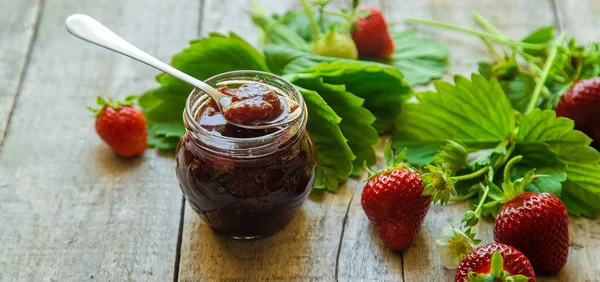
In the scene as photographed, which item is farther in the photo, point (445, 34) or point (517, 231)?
point (445, 34)

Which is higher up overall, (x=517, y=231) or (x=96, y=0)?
(x=517, y=231)

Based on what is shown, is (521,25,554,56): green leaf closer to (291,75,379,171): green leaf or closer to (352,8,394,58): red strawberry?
(352,8,394,58): red strawberry

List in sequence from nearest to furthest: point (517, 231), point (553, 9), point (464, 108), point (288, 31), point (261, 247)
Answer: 1. point (517, 231)
2. point (261, 247)
3. point (464, 108)
4. point (288, 31)
5. point (553, 9)

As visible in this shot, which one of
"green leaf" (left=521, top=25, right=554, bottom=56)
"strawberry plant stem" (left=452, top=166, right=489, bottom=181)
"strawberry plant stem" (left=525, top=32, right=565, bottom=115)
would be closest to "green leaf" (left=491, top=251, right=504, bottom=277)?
"strawberry plant stem" (left=452, top=166, right=489, bottom=181)

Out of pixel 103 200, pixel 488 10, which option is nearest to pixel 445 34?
pixel 488 10

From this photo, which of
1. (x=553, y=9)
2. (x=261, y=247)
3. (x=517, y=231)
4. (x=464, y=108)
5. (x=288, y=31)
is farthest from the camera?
(x=553, y=9)

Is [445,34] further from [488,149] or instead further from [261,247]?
[261,247]

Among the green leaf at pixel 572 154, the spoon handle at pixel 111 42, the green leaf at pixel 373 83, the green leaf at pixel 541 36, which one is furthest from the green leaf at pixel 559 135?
the spoon handle at pixel 111 42

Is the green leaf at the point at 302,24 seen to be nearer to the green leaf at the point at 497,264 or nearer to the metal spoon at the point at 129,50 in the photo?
the metal spoon at the point at 129,50
